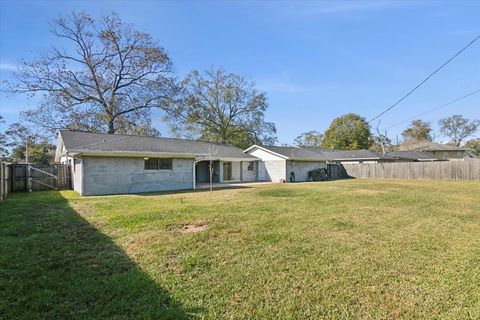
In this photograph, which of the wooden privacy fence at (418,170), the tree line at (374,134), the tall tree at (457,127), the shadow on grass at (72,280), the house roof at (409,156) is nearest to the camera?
the shadow on grass at (72,280)

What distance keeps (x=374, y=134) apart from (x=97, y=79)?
144 feet

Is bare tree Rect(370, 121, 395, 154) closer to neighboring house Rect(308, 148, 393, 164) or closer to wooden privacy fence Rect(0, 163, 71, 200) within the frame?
neighboring house Rect(308, 148, 393, 164)

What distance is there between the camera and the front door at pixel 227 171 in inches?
951

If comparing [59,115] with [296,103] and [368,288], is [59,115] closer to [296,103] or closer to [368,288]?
[296,103]

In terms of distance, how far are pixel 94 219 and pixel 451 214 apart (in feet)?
33.1

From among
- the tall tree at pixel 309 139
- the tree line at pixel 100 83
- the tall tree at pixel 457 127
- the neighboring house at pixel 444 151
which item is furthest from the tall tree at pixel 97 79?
the tall tree at pixel 457 127

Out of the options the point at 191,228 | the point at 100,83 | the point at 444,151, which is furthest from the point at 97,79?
the point at 444,151

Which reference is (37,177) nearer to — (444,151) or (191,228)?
(191,228)

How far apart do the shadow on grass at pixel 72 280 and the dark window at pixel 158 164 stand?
10.1 meters

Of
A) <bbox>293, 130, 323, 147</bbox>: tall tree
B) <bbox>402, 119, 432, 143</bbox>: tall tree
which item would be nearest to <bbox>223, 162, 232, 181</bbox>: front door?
<bbox>293, 130, 323, 147</bbox>: tall tree

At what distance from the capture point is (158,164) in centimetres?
1689

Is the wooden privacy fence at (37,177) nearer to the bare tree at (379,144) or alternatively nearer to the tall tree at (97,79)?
the tall tree at (97,79)

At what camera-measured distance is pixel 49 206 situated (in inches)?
390

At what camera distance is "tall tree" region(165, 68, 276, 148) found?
3588 centimetres
